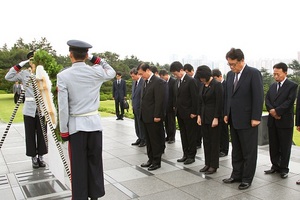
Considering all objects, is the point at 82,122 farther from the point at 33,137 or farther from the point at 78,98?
the point at 33,137

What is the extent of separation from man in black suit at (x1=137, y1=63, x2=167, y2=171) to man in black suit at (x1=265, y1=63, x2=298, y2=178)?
1.62 metres

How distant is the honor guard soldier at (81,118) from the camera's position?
280 centimetres

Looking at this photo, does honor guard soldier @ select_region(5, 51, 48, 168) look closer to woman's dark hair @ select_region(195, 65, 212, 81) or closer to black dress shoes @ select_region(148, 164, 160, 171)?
black dress shoes @ select_region(148, 164, 160, 171)

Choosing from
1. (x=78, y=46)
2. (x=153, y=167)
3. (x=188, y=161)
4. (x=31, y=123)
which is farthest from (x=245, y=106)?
(x=31, y=123)

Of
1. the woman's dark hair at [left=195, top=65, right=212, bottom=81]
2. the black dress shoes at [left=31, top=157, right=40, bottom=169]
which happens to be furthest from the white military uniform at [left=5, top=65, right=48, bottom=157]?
the woman's dark hair at [left=195, top=65, right=212, bottom=81]

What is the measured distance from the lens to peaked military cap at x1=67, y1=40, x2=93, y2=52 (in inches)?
109

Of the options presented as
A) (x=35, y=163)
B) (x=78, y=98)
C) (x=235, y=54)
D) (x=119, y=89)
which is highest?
(x=235, y=54)

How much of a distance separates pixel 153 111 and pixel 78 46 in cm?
199

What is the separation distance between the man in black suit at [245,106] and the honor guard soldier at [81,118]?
69.1 inches

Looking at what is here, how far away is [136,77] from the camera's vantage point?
651cm

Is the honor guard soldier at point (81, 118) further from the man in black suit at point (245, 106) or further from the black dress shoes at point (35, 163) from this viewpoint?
the black dress shoes at point (35, 163)

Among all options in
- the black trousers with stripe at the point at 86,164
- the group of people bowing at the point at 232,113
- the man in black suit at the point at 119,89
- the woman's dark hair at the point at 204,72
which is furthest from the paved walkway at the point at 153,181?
the man in black suit at the point at 119,89

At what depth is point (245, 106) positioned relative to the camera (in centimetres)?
367

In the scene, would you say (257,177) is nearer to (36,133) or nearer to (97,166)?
(97,166)
